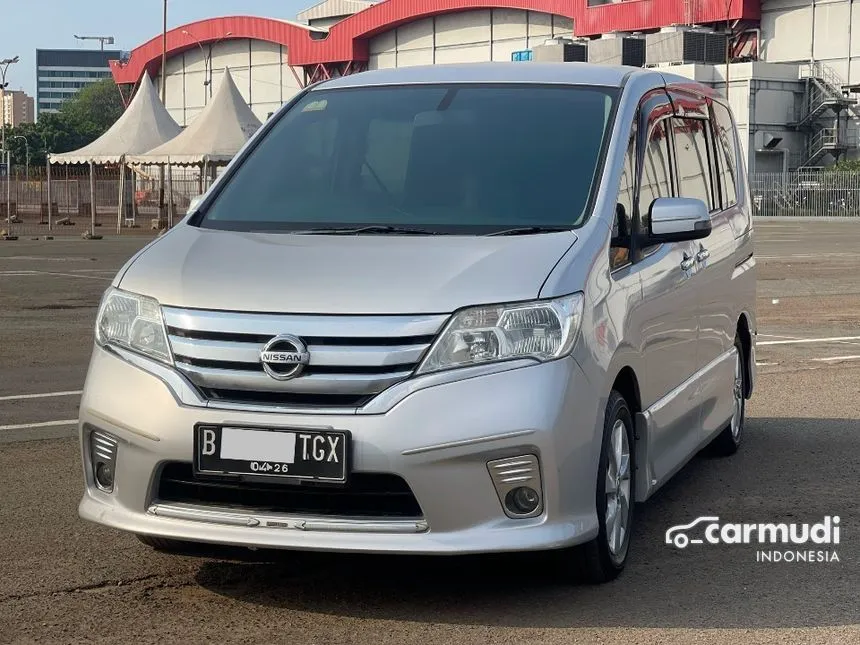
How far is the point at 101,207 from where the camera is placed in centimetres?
4812

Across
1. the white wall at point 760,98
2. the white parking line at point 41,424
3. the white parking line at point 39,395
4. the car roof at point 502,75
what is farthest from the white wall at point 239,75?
the car roof at point 502,75

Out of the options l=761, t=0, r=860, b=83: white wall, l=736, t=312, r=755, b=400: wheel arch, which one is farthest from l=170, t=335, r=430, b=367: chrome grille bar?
l=761, t=0, r=860, b=83: white wall

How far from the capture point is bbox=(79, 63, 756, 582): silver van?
4.42 meters

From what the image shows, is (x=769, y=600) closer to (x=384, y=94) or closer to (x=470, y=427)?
(x=470, y=427)

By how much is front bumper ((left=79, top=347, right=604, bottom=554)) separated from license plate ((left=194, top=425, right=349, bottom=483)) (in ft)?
0.11

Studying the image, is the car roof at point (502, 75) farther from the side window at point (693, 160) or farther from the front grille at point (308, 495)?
the front grille at point (308, 495)

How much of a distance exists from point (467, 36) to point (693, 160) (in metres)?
77.5

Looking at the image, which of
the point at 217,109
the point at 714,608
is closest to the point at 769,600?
the point at 714,608

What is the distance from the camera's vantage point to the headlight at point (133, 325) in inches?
185

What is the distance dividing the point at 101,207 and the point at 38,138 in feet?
289

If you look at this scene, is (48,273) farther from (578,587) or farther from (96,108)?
(96,108)

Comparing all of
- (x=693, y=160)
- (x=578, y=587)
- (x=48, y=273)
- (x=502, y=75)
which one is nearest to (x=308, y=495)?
(x=578, y=587)

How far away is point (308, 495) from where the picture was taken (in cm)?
452

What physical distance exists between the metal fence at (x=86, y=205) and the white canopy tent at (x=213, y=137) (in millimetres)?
707
